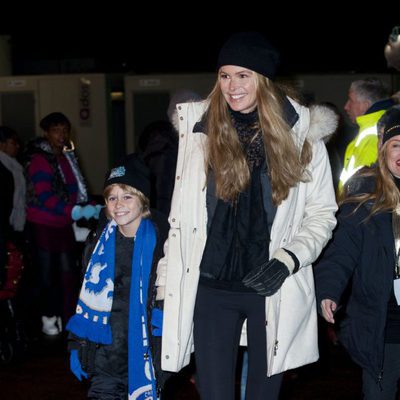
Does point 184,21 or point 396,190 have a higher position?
point 184,21

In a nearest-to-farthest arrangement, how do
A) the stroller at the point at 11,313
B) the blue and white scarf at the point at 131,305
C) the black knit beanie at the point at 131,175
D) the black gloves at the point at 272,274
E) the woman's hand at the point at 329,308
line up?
the black gloves at the point at 272,274
the woman's hand at the point at 329,308
the blue and white scarf at the point at 131,305
the black knit beanie at the point at 131,175
the stroller at the point at 11,313

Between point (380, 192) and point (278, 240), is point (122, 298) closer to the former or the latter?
point (278, 240)

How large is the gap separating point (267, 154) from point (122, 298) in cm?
140

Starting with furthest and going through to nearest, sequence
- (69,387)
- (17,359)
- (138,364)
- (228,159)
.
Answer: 1. (17,359)
2. (69,387)
3. (138,364)
4. (228,159)

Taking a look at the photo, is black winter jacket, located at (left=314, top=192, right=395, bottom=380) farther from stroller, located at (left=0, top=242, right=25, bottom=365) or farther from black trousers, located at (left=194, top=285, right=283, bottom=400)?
stroller, located at (left=0, top=242, right=25, bottom=365)

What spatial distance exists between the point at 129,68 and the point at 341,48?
172 inches

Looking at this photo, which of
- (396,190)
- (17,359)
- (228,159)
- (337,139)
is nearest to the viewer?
(228,159)

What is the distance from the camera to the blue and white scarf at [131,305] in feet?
15.1

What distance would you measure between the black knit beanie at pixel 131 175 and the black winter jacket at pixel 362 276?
1137mm

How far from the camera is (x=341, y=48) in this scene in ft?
59.5

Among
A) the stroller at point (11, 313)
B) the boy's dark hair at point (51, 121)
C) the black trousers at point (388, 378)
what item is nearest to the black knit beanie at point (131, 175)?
the black trousers at point (388, 378)

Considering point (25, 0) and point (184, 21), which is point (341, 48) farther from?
point (25, 0)

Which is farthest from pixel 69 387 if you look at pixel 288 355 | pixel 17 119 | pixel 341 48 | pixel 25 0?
pixel 341 48

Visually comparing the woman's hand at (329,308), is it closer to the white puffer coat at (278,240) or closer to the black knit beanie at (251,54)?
the white puffer coat at (278,240)
